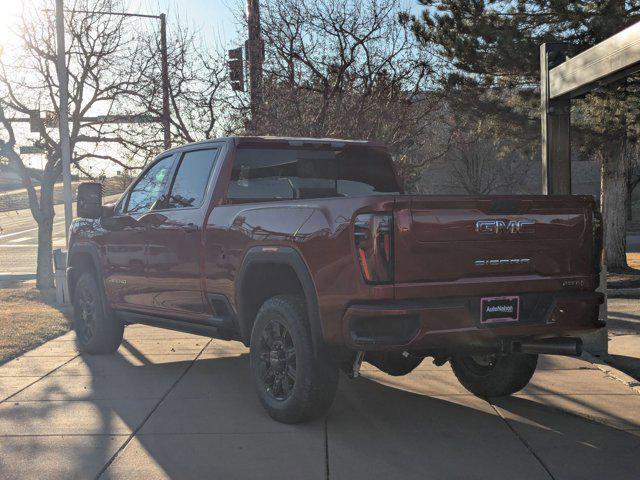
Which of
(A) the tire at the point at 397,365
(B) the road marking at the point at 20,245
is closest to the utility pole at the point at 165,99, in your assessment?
(A) the tire at the point at 397,365

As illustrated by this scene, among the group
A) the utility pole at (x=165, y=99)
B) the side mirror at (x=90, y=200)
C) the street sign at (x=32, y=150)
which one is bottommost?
the side mirror at (x=90, y=200)

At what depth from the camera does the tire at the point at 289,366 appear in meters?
5.22

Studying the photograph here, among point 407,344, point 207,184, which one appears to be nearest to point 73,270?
point 207,184

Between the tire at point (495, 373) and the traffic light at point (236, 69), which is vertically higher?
the traffic light at point (236, 69)

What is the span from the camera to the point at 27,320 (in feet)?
36.7

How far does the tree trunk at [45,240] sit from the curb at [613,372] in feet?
44.3

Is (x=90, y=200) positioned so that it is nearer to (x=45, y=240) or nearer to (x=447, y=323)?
(x=447, y=323)

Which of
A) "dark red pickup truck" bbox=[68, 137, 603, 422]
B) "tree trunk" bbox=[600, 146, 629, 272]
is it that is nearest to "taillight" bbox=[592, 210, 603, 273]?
"dark red pickup truck" bbox=[68, 137, 603, 422]

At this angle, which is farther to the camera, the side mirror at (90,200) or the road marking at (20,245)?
the road marking at (20,245)

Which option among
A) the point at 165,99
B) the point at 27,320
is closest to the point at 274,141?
the point at 27,320

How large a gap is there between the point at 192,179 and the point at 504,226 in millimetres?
2938

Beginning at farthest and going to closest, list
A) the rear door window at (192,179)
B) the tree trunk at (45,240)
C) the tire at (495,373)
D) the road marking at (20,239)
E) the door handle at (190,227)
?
the road marking at (20,239), the tree trunk at (45,240), the rear door window at (192,179), the door handle at (190,227), the tire at (495,373)

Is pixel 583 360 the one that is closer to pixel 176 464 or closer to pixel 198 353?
pixel 198 353

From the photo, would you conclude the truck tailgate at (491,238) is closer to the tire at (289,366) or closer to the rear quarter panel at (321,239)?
the rear quarter panel at (321,239)
